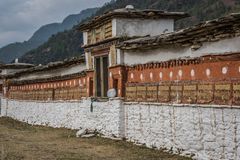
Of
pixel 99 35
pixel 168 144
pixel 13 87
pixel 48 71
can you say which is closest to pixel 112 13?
pixel 99 35

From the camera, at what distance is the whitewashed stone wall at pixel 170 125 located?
32.8 feet

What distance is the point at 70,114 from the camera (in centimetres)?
2055

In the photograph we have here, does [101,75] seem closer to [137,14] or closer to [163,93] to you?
[137,14]

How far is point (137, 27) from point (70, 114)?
645cm

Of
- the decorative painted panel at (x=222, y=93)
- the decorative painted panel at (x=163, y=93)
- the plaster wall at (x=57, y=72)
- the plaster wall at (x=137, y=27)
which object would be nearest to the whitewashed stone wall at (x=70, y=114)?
the plaster wall at (x=57, y=72)

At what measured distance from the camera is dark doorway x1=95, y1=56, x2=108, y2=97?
16750mm

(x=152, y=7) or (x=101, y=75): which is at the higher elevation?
(x=152, y=7)

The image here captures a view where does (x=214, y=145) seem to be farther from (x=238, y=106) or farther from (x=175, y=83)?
(x=175, y=83)

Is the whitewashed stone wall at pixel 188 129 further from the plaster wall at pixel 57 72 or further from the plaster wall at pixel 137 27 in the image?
the plaster wall at pixel 57 72

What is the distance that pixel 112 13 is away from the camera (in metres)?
15.3

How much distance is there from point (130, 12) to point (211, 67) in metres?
5.30

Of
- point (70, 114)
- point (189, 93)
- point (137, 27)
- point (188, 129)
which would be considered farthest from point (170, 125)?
point (70, 114)

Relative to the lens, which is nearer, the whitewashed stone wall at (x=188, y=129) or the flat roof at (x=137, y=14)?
the whitewashed stone wall at (x=188, y=129)

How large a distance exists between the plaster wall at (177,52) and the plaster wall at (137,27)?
0.78 meters
